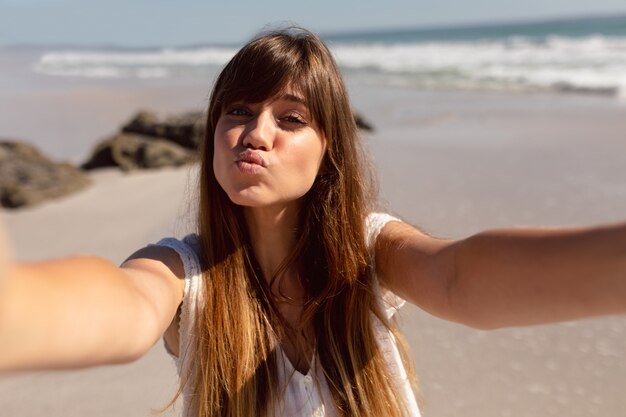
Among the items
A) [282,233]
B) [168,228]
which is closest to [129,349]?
[282,233]

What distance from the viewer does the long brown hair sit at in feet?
6.03

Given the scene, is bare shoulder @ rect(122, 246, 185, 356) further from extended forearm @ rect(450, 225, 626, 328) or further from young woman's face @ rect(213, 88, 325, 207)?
extended forearm @ rect(450, 225, 626, 328)

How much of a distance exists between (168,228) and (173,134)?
4.31 m

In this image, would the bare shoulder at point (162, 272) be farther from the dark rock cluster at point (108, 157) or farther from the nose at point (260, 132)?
the dark rock cluster at point (108, 157)

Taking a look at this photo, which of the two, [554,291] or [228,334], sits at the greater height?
[554,291]

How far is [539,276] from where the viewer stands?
1296 millimetres

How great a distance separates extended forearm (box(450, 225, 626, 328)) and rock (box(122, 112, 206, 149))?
841cm

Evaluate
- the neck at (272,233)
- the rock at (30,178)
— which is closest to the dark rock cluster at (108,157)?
the rock at (30,178)

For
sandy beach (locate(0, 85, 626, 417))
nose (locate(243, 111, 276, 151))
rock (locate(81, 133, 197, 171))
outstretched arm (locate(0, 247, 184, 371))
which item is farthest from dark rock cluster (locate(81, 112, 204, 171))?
outstretched arm (locate(0, 247, 184, 371))

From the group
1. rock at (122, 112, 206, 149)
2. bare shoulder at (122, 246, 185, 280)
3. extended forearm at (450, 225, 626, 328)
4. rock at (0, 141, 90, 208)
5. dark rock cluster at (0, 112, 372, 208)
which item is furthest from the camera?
rock at (122, 112, 206, 149)

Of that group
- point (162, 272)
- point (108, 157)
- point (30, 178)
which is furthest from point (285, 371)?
point (108, 157)

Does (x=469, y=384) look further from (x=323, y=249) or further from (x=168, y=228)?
(x=168, y=228)

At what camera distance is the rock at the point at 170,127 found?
392 inches

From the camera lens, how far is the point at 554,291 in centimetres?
127
